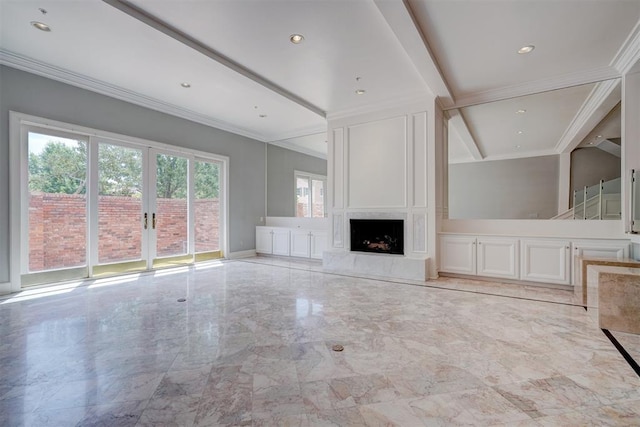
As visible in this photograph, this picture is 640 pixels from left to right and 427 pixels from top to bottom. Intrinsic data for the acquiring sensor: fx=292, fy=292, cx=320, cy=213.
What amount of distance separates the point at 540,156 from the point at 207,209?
730cm

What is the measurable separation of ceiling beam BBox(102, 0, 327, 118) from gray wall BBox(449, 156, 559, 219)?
4.03 m

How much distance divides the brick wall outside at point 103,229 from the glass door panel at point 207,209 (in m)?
0.02

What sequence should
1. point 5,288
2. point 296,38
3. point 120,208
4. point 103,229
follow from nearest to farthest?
1. point 296,38
2. point 5,288
3. point 103,229
4. point 120,208

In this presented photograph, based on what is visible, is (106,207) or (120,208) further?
(120,208)

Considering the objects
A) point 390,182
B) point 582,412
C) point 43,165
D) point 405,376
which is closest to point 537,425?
point 582,412

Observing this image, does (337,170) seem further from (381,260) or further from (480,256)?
(480,256)

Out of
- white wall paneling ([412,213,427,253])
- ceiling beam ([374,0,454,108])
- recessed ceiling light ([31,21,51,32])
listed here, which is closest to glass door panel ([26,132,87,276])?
recessed ceiling light ([31,21,51,32])

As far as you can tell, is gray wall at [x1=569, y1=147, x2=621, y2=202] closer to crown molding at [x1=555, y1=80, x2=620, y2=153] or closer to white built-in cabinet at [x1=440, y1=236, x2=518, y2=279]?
crown molding at [x1=555, y1=80, x2=620, y2=153]

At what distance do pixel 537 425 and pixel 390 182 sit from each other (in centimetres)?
411

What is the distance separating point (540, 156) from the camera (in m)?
6.19

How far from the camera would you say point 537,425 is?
5.09 ft

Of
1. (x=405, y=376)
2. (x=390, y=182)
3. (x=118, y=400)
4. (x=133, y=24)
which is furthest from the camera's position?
(x=390, y=182)

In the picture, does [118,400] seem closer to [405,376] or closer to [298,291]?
[405,376]

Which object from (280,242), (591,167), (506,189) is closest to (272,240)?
Answer: (280,242)
